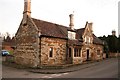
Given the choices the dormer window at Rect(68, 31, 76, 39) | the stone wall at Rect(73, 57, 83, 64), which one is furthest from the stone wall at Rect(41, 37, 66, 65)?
the dormer window at Rect(68, 31, 76, 39)

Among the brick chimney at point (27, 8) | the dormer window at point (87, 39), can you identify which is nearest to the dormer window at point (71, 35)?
the dormer window at point (87, 39)

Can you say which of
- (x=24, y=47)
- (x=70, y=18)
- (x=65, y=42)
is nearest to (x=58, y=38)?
(x=65, y=42)

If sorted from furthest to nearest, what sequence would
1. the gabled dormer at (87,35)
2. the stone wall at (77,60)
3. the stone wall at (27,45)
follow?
1. the gabled dormer at (87,35)
2. the stone wall at (77,60)
3. the stone wall at (27,45)

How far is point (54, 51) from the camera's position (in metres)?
28.3

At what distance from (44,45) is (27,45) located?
3.57 metres

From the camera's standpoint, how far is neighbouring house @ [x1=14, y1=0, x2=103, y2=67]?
87.2ft

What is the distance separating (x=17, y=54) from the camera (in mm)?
31375

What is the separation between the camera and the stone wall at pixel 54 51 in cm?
2661

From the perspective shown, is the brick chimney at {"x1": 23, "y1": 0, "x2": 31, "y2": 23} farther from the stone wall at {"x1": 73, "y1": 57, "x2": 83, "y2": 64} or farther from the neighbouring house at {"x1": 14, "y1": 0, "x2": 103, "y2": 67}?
the stone wall at {"x1": 73, "y1": 57, "x2": 83, "y2": 64}

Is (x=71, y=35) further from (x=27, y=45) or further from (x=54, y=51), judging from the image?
(x=27, y=45)

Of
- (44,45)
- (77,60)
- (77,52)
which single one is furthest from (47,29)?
(77,60)

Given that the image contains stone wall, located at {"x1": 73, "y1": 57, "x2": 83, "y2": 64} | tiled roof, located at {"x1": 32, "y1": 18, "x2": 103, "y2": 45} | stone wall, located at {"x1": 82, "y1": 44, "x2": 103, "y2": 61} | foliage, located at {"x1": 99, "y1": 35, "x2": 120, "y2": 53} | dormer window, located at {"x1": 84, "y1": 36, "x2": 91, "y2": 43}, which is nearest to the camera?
tiled roof, located at {"x1": 32, "y1": 18, "x2": 103, "y2": 45}

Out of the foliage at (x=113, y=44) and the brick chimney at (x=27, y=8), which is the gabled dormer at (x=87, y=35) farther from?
the foliage at (x=113, y=44)

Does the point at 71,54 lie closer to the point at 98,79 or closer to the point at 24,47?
the point at 24,47
